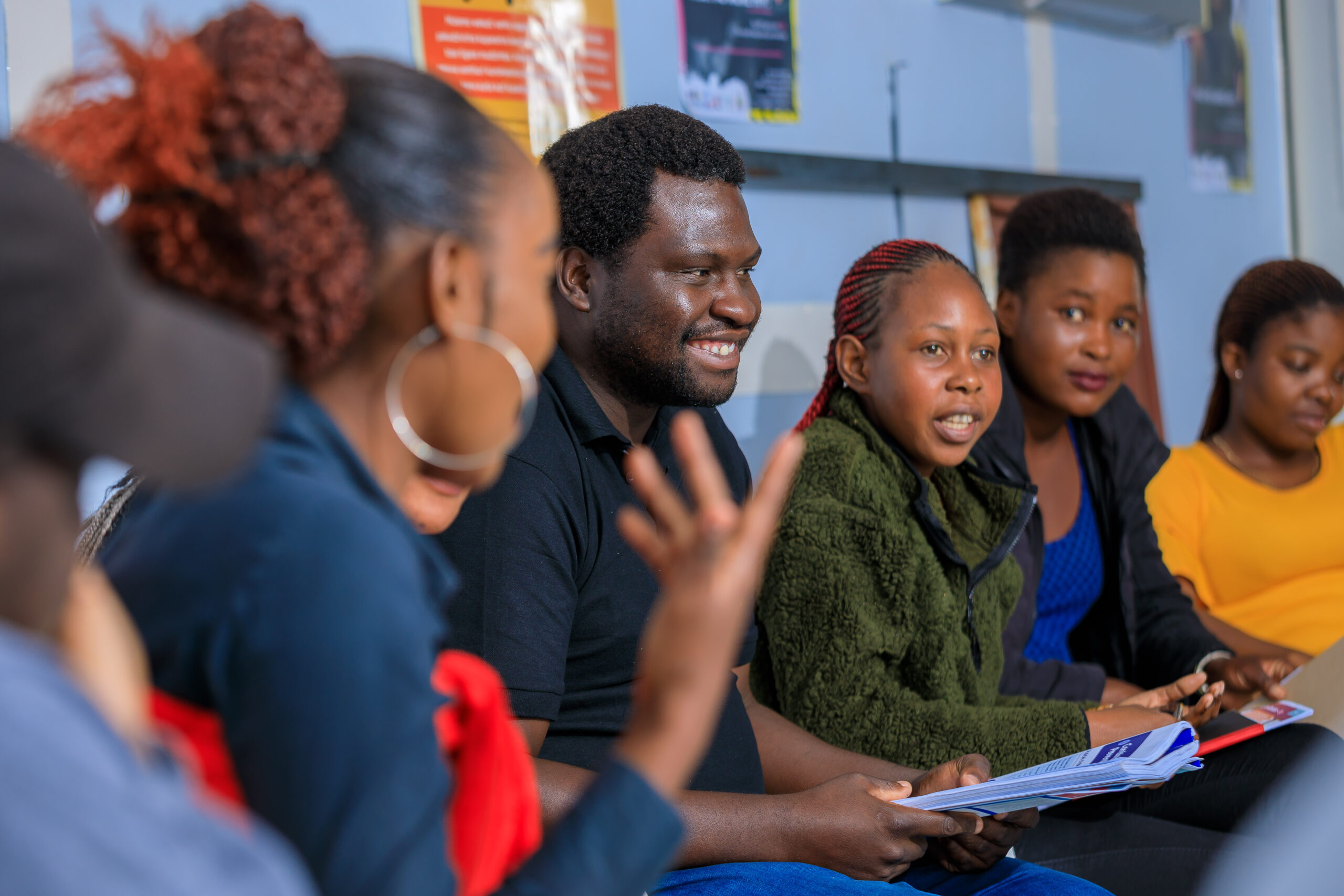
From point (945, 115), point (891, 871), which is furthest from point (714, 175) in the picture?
point (945, 115)

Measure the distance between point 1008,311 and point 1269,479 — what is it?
84cm

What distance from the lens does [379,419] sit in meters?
0.76

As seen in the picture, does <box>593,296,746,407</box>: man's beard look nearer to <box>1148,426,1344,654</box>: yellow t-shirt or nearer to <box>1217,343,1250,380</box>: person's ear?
<box>1148,426,1344,654</box>: yellow t-shirt

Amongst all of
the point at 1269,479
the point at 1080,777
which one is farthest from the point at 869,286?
the point at 1269,479

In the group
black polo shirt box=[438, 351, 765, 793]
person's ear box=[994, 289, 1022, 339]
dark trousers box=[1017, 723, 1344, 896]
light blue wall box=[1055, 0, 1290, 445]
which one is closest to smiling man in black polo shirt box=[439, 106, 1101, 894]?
black polo shirt box=[438, 351, 765, 793]

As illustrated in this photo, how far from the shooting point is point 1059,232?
2.28 meters

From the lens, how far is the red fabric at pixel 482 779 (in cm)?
72

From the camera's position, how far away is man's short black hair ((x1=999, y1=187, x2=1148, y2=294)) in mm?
2268

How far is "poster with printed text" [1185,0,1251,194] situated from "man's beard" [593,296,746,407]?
274 centimetres

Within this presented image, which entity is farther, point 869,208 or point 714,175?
point 869,208

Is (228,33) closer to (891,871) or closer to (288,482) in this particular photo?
(288,482)

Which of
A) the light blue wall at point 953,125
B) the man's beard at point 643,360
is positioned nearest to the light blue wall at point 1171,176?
the light blue wall at point 953,125

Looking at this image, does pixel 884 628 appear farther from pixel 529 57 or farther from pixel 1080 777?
pixel 529 57

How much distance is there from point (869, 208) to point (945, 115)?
1.35ft
